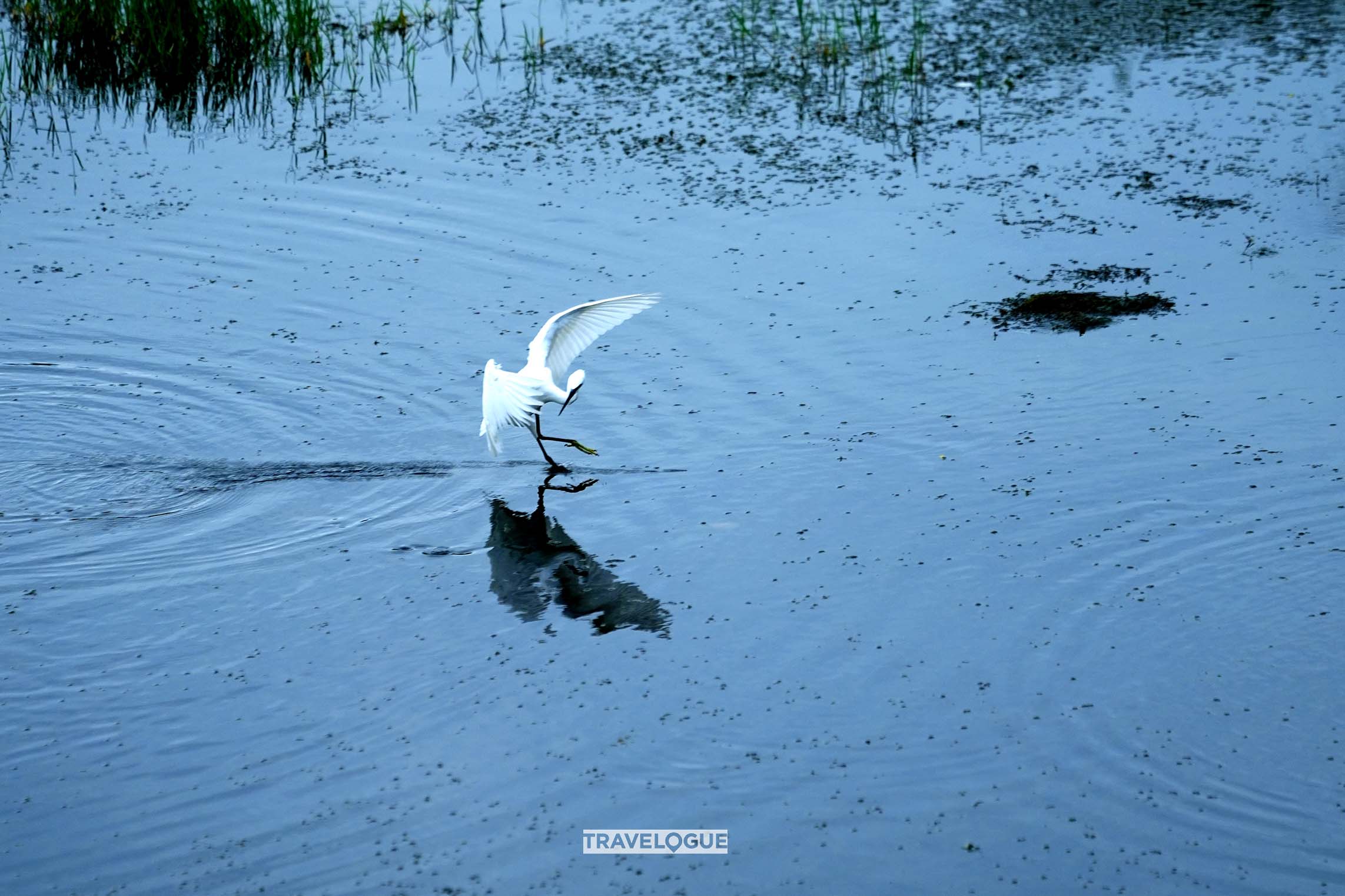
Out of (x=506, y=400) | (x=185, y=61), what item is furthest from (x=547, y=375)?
(x=185, y=61)

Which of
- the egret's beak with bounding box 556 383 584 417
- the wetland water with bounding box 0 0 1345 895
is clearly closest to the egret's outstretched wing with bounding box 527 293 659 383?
the egret's beak with bounding box 556 383 584 417

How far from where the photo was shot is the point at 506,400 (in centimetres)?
713

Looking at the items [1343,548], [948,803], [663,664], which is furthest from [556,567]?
[1343,548]

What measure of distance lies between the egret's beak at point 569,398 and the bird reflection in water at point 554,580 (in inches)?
23.2

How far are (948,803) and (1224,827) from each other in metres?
0.91

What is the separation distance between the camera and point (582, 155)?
11125 mm

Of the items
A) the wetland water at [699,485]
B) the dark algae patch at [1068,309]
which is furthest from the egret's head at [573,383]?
the dark algae patch at [1068,309]

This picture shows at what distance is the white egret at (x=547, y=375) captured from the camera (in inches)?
281

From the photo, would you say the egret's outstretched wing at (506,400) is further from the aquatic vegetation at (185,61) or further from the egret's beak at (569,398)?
the aquatic vegetation at (185,61)

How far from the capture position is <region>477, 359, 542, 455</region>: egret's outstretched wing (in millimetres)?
7109

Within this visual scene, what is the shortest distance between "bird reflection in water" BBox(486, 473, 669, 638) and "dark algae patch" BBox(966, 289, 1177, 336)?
10.7ft

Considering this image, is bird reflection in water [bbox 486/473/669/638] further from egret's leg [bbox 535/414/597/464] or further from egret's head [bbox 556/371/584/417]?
egret's head [bbox 556/371/584/417]

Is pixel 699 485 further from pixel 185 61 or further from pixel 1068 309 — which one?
pixel 185 61

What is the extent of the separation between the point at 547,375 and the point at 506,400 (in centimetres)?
31
